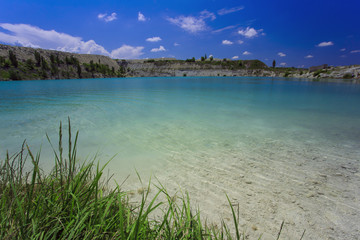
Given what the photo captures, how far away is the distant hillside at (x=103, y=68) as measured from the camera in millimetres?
73250

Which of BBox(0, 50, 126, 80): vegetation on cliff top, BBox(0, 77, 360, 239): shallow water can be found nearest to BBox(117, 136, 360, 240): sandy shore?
BBox(0, 77, 360, 239): shallow water

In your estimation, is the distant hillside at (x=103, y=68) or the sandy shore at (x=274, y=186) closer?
the sandy shore at (x=274, y=186)

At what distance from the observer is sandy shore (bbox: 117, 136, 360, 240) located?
8.38ft

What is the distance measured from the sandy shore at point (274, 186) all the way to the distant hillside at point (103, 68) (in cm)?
7561

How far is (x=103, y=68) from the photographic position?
115m

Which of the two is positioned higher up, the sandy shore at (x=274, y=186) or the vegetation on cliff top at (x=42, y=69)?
the vegetation on cliff top at (x=42, y=69)

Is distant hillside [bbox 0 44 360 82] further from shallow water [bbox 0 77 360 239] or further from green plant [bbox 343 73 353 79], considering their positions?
shallow water [bbox 0 77 360 239]

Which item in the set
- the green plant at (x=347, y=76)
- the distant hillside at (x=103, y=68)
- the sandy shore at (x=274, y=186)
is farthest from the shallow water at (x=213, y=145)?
the green plant at (x=347, y=76)

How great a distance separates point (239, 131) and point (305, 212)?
443cm

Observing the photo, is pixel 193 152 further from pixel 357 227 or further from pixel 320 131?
pixel 320 131

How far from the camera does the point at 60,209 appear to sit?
148 cm

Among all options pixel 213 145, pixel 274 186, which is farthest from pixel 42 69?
pixel 274 186

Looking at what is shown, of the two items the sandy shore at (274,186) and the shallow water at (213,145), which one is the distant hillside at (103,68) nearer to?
the shallow water at (213,145)

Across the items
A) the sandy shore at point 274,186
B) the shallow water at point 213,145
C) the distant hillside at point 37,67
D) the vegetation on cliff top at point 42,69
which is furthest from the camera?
the distant hillside at point 37,67
